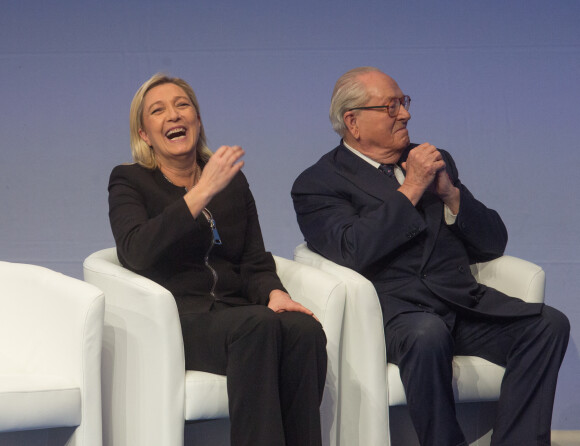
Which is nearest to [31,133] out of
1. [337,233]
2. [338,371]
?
[337,233]

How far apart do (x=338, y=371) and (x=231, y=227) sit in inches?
22.1

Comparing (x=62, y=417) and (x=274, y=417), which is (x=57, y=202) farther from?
(x=274, y=417)

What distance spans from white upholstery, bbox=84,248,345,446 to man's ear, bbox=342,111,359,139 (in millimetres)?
570

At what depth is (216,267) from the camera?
2727mm

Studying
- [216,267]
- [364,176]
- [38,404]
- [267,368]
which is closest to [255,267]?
[216,267]

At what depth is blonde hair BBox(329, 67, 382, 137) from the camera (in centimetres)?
304

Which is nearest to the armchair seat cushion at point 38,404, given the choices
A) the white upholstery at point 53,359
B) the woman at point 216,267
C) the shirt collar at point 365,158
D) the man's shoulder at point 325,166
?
the white upholstery at point 53,359

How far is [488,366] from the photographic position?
2732 millimetres

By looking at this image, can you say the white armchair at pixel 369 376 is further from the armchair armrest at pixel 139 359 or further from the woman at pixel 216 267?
the armchair armrest at pixel 139 359

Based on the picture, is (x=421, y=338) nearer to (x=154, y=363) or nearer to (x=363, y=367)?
(x=363, y=367)

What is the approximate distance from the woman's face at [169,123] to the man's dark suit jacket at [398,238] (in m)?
0.44

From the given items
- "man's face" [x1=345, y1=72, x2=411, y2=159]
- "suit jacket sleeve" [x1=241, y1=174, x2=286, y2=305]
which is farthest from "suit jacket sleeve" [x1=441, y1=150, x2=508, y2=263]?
"suit jacket sleeve" [x1=241, y1=174, x2=286, y2=305]

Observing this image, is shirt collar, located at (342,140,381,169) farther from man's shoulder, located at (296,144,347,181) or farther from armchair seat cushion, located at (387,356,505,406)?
armchair seat cushion, located at (387,356,505,406)

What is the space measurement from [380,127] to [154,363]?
113 cm
